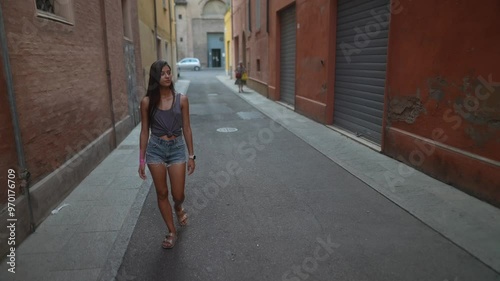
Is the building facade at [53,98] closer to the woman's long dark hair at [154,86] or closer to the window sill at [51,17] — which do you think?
the window sill at [51,17]

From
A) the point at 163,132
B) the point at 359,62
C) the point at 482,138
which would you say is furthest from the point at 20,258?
the point at 359,62

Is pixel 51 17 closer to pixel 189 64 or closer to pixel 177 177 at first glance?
pixel 177 177

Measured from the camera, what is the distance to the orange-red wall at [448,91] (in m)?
4.82

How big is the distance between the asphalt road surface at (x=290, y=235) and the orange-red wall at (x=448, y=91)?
1.23m

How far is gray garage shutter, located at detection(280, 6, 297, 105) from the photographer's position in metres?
14.0

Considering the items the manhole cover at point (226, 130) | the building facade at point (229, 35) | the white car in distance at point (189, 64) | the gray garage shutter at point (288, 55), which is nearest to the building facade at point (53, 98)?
the manhole cover at point (226, 130)

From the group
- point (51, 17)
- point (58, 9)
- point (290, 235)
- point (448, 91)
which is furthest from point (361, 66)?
point (51, 17)

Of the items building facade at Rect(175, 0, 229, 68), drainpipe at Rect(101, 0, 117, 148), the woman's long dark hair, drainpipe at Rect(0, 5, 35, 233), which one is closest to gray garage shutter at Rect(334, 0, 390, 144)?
the woman's long dark hair

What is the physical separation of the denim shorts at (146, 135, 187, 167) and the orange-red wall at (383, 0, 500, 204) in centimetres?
393

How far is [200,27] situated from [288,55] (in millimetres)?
36515

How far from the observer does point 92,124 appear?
22.6 ft

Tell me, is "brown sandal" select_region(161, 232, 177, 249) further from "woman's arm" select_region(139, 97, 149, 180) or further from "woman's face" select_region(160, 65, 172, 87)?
"woman's face" select_region(160, 65, 172, 87)

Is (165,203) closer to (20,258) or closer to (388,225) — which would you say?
(20,258)

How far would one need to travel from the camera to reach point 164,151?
3926mm
